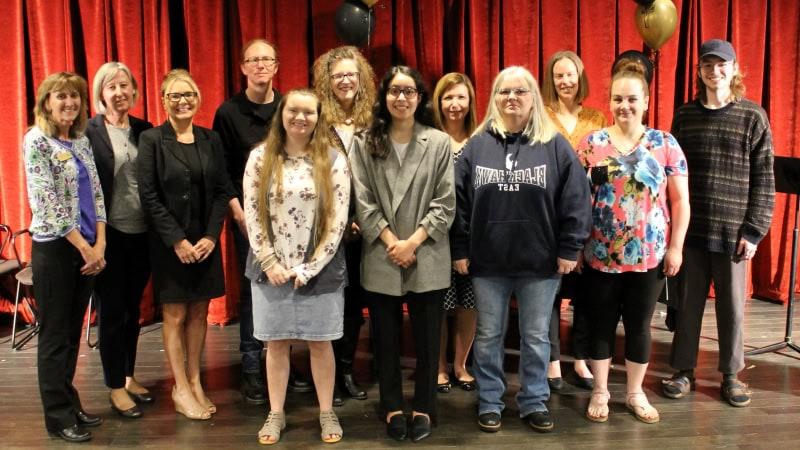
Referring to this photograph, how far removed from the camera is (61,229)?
2576mm

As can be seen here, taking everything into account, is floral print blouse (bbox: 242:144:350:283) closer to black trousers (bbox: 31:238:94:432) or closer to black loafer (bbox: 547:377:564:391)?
black trousers (bbox: 31:238:94:432)

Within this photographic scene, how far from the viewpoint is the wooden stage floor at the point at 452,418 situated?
271cm

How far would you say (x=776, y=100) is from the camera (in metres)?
4.89

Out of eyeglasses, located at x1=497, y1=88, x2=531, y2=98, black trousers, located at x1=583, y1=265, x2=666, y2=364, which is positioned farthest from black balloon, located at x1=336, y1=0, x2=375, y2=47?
black trousers, located at x1=583, y1=265, x2=666, y2=364

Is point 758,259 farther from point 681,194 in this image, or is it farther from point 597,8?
point 681,194

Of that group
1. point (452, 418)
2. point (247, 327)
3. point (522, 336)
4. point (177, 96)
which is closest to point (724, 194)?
point (522, 336)

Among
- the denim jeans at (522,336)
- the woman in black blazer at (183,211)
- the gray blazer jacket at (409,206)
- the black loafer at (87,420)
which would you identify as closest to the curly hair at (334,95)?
the gray blazer jacket at (409,206)

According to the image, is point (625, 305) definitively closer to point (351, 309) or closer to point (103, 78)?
point (351, 309)

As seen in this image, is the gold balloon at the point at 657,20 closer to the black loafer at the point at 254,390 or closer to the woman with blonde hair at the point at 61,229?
the black loafer at the point at 254,390

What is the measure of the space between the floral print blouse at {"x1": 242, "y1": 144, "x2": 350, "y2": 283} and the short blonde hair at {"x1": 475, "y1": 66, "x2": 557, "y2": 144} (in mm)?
655

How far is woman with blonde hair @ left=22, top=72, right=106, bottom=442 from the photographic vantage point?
256cm

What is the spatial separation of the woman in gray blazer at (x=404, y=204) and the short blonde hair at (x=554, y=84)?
2.92 ft

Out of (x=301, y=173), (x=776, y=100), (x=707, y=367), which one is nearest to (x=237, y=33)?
(x=301, y=173)

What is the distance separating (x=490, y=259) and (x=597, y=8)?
108 inches
